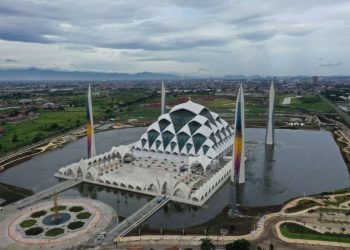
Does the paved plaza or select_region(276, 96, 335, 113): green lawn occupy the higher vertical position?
select_region(276, 96, 335, 113): green lawn

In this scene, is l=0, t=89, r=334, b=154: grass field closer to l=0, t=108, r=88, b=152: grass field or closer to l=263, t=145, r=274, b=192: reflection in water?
l=0, t=108, r=88, b=152: grass field

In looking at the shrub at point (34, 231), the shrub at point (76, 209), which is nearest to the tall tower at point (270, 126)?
the shrub at point (76, 209)

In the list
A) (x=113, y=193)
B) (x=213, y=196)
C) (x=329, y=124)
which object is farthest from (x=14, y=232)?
(x=329, y=124)

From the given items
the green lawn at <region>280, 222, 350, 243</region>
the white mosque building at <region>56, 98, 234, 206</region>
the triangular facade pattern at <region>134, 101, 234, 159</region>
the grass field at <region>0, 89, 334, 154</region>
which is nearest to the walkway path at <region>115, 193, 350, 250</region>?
the green lawn at <region>280, 222, 350, 243</region>

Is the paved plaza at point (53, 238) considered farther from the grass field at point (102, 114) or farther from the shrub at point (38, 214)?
the grass field at point (102, 114)

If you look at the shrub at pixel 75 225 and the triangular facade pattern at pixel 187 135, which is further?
the triangular facade pattern at pixel 187 135

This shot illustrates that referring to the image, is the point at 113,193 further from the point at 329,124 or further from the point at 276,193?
the point at 329,124

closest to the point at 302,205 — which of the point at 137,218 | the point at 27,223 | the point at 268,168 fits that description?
the point at 268,168
